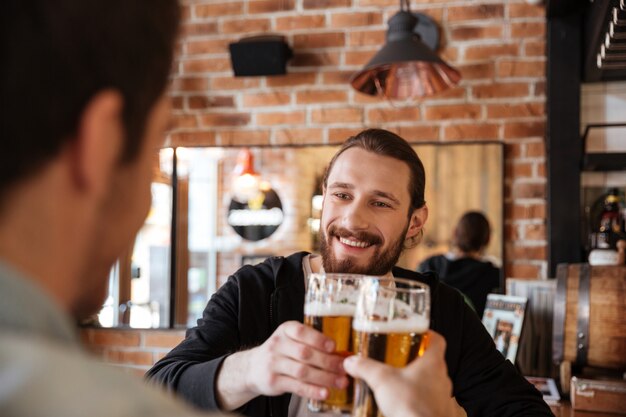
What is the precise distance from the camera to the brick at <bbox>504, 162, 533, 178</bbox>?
2.87 m

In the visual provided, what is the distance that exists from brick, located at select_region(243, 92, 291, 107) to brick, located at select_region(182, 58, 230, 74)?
185mm

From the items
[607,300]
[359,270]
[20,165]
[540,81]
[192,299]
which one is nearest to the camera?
[20,165]

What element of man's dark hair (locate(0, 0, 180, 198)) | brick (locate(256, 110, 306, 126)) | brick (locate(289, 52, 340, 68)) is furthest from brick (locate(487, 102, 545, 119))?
man's dark hair (locate(0, 0, 180, 198))

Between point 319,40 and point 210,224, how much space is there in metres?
1.00

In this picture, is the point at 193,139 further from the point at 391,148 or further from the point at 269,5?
the point at 391,148

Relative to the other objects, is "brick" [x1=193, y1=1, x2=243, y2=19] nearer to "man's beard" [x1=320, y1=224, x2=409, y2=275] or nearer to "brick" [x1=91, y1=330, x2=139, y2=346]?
"brick" [x1=91, y1=330, x2=139, y2=346]

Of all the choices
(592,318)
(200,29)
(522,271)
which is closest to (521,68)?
(522,271)

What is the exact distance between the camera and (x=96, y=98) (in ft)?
1.35

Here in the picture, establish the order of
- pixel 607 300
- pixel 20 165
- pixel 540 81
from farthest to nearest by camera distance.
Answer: pixel 540 81 → pixel 607 300 → pixel 20 165

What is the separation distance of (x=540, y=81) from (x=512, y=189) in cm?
48

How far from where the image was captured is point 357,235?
1482 millimetres

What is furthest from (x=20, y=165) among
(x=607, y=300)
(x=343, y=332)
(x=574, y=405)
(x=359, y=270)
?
(x=607, y=300)

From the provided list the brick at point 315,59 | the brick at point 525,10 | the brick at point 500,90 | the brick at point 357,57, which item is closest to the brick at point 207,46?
the brick at point 315,59

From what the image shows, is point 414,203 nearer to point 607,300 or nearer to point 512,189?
point 607,300
